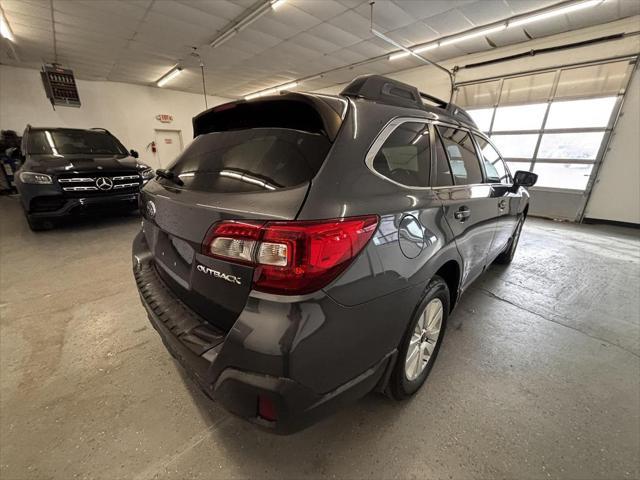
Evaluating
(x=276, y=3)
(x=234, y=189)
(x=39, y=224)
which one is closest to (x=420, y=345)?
(x=234, y=189)

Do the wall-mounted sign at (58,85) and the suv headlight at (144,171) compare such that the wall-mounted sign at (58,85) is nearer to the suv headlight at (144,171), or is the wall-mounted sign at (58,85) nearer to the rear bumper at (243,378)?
the suv headlight at (144,171)

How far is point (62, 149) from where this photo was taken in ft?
14.3

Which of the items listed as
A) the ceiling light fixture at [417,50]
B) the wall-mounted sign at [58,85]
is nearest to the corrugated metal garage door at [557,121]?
the ceiling light fixture at [417,50]

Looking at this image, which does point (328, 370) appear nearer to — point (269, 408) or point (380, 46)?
point (269, 408)

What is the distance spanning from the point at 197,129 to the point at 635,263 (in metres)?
5.52

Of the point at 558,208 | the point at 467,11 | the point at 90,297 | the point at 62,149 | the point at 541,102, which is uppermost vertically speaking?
the point at 467,11

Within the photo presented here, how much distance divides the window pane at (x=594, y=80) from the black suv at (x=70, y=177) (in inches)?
334

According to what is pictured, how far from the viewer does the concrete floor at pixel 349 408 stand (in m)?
1.17

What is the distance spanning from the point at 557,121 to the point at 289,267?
8.03 metres

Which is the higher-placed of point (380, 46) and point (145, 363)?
point (380, 46)

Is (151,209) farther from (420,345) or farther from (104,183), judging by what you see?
(104,183)

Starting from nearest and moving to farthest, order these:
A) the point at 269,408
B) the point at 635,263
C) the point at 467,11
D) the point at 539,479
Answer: the point at 269,408 → the point at 539,479 → the point at 635,263 → the point at 467,11

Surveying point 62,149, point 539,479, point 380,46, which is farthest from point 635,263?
point 62,149

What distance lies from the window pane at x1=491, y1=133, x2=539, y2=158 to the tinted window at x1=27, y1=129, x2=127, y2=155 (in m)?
8.21
